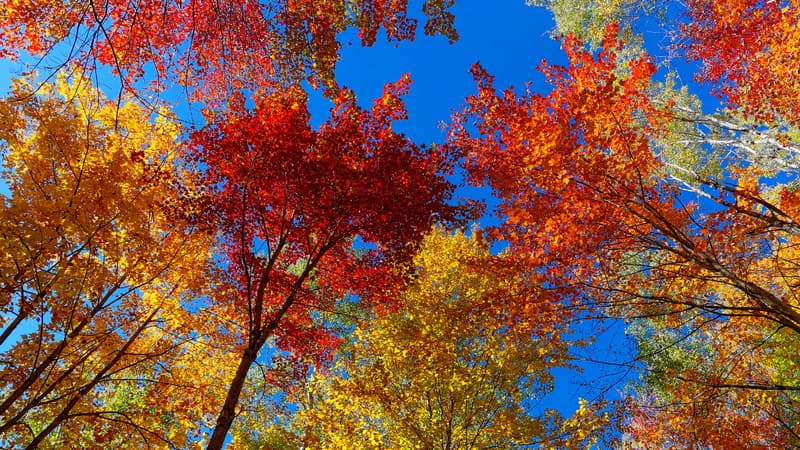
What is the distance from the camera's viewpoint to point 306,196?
7.90 metres

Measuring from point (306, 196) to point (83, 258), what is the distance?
3723 mm

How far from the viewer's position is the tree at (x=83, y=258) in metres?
5.79

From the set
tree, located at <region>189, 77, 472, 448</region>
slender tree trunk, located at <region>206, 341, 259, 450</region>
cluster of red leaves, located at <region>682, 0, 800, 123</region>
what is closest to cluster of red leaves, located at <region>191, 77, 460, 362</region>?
tree, located at <region>189, 77, 472, 448</region>

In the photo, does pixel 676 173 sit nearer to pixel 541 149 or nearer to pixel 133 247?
pixel 541 149

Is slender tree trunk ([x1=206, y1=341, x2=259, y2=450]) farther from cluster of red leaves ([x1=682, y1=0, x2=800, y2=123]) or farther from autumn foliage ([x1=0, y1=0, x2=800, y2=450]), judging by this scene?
cluster of red leaves ([x1=682, y1=0, x2=800, y2=123])

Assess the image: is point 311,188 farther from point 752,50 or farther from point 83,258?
point 752,50

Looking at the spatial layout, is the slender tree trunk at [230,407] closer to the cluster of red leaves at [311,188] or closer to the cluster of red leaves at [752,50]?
the cluster of red leaves at [311,188]

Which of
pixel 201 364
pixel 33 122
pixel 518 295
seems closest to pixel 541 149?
pixel 518 295

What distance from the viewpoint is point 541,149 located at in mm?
8297

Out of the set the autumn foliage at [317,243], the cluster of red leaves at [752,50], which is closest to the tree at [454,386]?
the autumn foliage at [317,243]

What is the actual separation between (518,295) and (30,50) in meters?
8.04

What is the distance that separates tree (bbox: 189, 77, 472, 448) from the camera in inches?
300

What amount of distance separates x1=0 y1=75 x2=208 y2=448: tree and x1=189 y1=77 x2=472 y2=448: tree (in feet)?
3.91

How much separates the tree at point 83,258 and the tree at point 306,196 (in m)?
1.19
